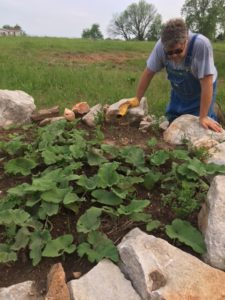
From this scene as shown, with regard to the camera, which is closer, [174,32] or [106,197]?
[106,197]

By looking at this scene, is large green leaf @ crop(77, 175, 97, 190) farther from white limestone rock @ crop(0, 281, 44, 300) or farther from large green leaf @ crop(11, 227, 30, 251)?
white limestone rock @ crop(0, 281, 44, 300)

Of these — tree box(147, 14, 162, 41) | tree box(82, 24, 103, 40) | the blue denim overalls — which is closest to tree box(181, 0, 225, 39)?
tree box(147, 14, 162, 41)

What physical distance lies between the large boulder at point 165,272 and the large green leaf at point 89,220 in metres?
0.22

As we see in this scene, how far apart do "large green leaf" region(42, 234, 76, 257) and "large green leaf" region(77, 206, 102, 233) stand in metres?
0.09

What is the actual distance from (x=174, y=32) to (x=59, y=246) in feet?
7.12

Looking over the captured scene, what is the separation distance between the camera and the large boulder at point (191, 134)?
3984 mm

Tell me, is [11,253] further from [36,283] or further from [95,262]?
[95,262]

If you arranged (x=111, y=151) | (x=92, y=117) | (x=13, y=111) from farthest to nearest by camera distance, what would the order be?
(x=13, y=111) → (x=92, y=117) → (x=111, y=151)

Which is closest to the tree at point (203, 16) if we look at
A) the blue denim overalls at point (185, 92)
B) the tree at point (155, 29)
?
the tree at point (155, 29)

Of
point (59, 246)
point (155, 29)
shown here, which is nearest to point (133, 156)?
point (59, 246)

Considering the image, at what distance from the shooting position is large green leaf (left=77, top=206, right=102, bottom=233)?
2686mm

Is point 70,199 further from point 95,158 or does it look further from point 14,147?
point 14,147

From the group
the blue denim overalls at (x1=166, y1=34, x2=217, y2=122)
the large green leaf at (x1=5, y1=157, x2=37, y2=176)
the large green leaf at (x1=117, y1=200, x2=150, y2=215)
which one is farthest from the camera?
the blue denim overalls at (x1=166, y1=34, x2=217, y2=122)

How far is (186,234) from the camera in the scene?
2709 millimetres
